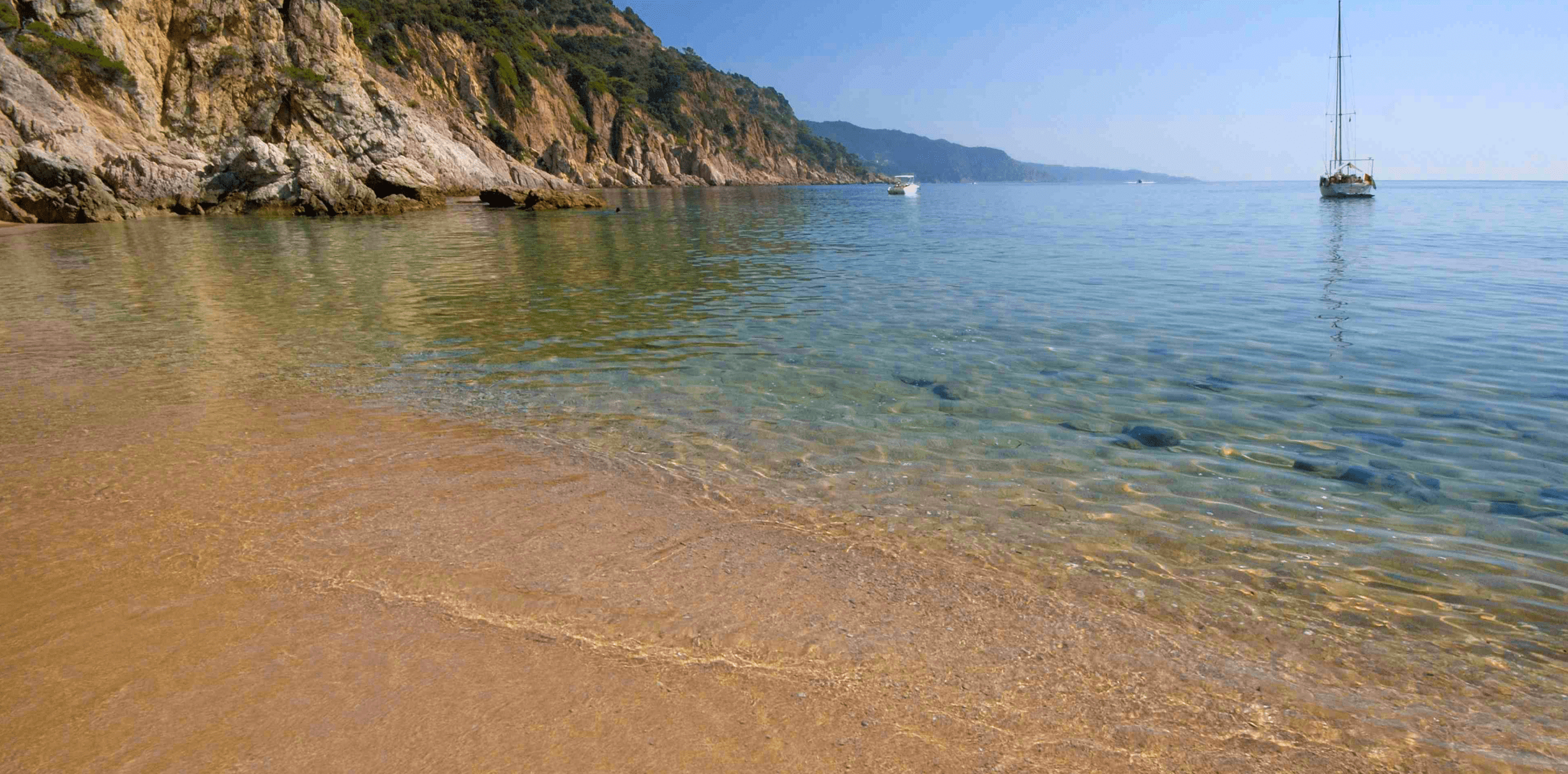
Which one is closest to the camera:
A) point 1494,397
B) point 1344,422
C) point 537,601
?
point 537,601

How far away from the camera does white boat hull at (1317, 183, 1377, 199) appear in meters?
52.3

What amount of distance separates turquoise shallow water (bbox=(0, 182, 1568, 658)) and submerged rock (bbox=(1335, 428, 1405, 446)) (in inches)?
2.4

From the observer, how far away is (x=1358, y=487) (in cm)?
568

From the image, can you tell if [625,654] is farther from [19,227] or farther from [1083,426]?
[19,227]

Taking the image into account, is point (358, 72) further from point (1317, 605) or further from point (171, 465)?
point (1317, 605)

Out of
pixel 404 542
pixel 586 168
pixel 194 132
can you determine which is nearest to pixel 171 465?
pixel 404 542

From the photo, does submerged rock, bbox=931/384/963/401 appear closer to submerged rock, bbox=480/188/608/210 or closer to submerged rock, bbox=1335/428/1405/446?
submerged rock, bbox=1335/428/1405/446

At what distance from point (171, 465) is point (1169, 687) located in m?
6.73

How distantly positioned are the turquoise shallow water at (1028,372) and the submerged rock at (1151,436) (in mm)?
146

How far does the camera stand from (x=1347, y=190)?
52.5 meters

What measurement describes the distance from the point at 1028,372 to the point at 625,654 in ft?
21.2

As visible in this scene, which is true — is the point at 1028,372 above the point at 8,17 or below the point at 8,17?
below

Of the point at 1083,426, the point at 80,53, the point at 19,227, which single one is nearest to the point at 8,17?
the point at 80,53

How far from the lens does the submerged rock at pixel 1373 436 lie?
21.8ft
